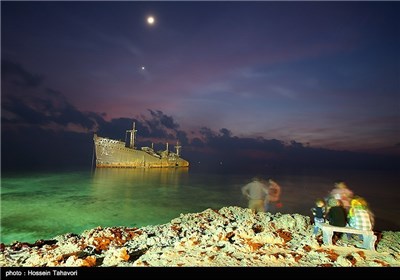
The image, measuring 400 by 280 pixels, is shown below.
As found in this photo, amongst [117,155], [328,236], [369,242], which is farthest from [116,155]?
[369,242]

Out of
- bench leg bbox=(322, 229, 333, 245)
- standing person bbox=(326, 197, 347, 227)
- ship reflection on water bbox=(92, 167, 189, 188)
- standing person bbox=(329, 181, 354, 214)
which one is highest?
standing person bbox=(329, 181, 354, 214)

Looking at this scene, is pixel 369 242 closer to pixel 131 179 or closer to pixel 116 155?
pixel 131 179

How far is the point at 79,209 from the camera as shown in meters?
18.7

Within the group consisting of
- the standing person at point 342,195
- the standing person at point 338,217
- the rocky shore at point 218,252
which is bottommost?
the rocky shore at point 218,252

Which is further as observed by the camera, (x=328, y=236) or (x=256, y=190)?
(x=256, y=190)

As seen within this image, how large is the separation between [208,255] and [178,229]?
12.1 ft

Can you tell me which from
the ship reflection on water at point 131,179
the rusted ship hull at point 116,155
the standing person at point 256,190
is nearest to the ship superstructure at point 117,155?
the rusted ship hull at point 116,155

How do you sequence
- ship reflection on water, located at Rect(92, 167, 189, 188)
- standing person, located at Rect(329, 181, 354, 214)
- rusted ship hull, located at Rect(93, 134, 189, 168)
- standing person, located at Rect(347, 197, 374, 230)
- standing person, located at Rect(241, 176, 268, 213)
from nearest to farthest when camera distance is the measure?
standing person, located at Rect(347, 197, 374, 230) → standing person, located at Rect(329, 181, 354, 214) → standing person, located at Rect(241, 176, 268, 213) → ship reflection on water, located at Rect(92, 167, 189, 188) → rusted ship hull, located at Rect(93, 134, 189, 168)

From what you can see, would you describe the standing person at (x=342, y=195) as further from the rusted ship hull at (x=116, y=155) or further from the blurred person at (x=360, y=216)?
the rusted ship hull at (x=116, y=155)

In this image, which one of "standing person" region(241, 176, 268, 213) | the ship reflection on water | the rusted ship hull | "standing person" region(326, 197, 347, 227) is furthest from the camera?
the rusted ship hull

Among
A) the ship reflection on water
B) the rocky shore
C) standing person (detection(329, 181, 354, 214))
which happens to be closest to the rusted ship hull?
the ship reflection on water

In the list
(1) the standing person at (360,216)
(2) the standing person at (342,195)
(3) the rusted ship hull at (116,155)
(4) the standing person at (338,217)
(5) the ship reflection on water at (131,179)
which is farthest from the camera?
(3) the rusted ship hull at (116,155)

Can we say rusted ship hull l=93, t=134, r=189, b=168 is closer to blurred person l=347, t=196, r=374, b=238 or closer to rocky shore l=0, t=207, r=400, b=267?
rocky shore l=0, t=207, r=400, b=267

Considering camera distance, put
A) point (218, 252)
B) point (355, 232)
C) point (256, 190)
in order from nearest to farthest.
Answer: point (218, 252) → point (355, 232) → point (256, 190)
